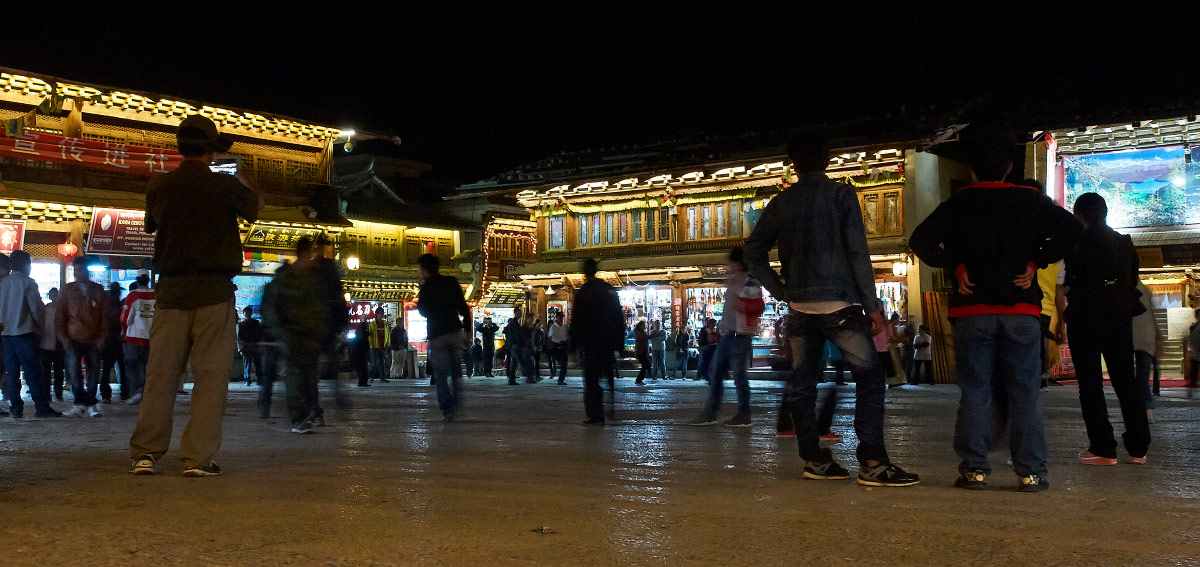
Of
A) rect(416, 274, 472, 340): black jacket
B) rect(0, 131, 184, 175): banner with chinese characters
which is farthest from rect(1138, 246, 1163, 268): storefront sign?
rect(0, 131, 184, 175): banner with chinese characters

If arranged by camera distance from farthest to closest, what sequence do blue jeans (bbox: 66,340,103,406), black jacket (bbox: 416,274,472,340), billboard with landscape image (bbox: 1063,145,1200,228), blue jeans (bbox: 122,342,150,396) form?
billboard with landscape image (bbox: 1063,145,1200,228), blue jeans (bbox: 122,342,150,396), blue jeans (bbox: 66,340,103,406), black jacket (bbox: 416,274,472,340)

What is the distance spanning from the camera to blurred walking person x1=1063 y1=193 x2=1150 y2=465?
6012 millimetres

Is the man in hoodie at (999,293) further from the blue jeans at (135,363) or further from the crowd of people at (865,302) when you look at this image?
the blue jeans at (135,363)

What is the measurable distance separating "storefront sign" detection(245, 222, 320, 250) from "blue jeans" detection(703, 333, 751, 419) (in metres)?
22.5

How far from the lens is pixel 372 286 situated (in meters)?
34.8

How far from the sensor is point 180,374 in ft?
17.5

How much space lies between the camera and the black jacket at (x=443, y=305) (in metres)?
10.3

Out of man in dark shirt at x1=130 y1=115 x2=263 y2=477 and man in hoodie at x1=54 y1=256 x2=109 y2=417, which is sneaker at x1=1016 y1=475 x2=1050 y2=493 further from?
man in hoodie at x1=54 y1=256 x2=109 y2=417

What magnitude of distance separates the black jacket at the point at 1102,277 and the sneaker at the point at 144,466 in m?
5.18

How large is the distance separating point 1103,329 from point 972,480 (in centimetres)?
194

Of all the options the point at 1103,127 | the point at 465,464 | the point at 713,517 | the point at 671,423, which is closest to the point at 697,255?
the point at 1103,127

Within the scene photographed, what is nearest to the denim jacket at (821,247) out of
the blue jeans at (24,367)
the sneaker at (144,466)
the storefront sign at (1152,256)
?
the sneaker at (144,466)

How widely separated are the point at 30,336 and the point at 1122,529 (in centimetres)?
1000

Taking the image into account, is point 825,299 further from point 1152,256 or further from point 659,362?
point 659,362
